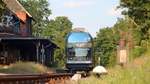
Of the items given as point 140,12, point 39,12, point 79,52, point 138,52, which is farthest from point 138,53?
point 39,12

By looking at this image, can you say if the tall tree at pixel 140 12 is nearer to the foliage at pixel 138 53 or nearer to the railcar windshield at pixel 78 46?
the foliage at pixel 138 53

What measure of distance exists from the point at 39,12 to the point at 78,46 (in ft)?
286

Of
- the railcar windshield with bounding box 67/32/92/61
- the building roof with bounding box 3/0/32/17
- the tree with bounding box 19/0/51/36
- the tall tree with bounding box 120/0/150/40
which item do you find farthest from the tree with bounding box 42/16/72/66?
the tall tree with bounding box 120/0/150/40

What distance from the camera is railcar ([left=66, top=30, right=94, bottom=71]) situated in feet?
146

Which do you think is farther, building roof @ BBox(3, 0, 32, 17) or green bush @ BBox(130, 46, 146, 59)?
building roof @ BBox(3, 0, 32, 17)

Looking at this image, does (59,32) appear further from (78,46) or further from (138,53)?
(138,53)

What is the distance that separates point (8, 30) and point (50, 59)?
39.9 ft

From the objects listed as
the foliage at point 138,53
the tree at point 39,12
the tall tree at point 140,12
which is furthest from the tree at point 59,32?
the foliage at point 138,53

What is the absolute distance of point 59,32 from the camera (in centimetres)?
13512

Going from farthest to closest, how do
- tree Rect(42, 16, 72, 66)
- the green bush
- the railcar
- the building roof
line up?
tree Rect(42, 16, 72, 66), the building roof, the railcar, the green bush

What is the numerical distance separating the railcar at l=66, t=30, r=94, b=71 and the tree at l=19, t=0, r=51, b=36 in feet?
261

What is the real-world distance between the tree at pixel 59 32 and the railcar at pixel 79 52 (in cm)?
5563

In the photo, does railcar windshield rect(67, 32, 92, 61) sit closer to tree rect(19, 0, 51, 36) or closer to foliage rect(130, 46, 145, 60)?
foliage rect(130, 46, 145, 60)

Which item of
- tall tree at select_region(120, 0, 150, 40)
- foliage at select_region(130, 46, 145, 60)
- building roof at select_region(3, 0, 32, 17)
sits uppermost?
building roof at select_region(3, 0, 32, 17)
